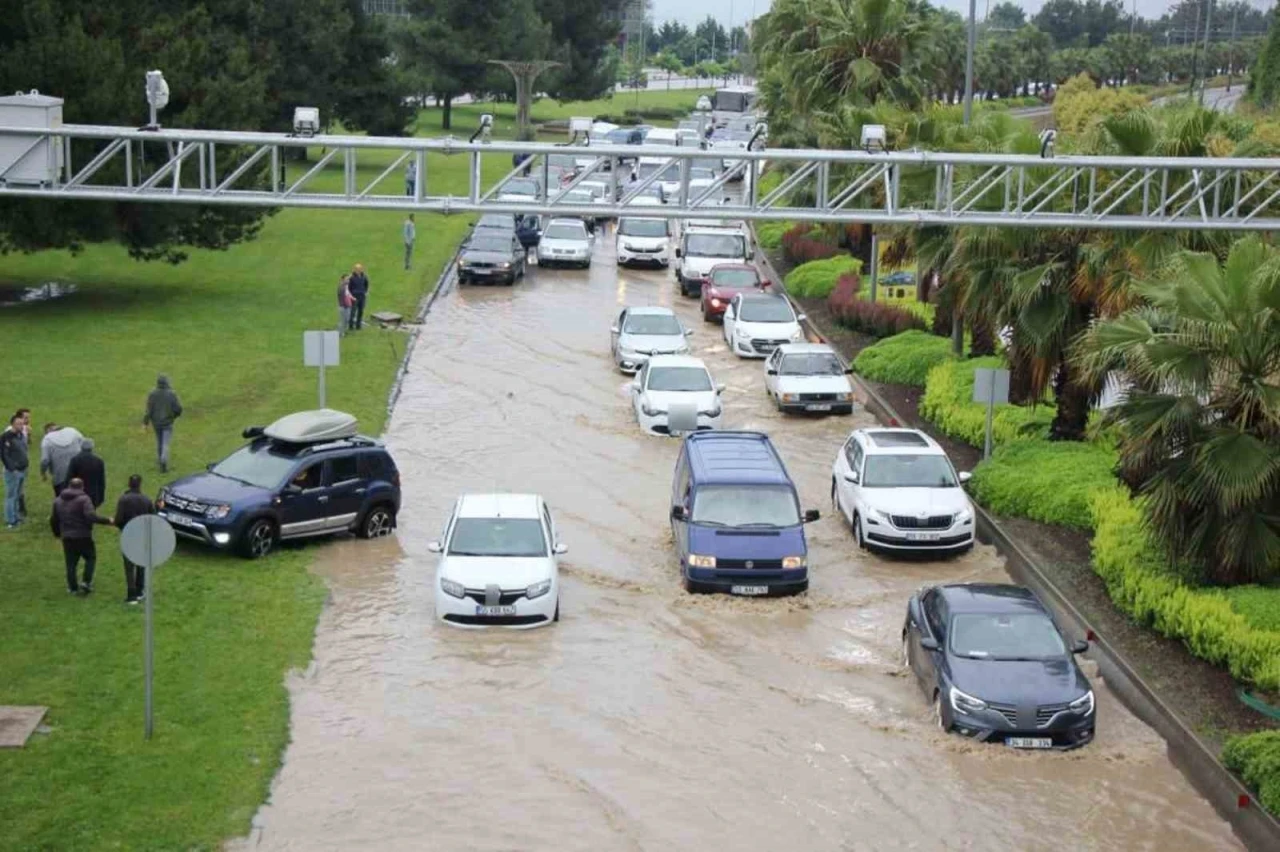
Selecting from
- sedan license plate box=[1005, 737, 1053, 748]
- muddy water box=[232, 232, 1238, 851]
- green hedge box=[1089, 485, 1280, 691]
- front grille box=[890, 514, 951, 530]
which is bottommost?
muddy water box=[232, 232, 1238, 851]

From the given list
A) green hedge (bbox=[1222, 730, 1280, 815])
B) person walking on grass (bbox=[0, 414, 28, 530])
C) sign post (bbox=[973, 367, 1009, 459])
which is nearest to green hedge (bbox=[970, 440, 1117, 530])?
sign post (bbox=[973, 367, 1009, 459])

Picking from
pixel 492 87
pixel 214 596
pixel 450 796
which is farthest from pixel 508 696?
pixel 492 87

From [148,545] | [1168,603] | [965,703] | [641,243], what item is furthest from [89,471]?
[641,243]

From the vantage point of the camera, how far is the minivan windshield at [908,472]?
2506cm

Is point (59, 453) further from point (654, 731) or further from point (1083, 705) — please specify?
point (1083, 705)

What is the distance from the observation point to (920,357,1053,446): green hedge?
2923cm

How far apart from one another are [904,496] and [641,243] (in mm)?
29183

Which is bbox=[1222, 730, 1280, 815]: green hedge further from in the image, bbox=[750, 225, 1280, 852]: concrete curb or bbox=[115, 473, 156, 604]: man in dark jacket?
bbox=[115, 473, 156, 604]: man in dark jacket

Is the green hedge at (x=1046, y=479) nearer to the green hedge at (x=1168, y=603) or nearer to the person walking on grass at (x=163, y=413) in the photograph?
the green hedge at (x=1168, y=603)

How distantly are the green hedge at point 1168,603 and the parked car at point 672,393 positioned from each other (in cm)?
928

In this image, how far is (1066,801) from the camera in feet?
54.4

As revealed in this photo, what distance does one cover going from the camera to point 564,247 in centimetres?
5206

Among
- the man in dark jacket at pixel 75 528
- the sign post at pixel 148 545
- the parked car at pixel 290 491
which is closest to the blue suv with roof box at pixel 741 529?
the parked car at pixel 290 491

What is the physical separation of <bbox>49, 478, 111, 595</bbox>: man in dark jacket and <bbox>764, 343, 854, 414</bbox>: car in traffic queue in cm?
1616
